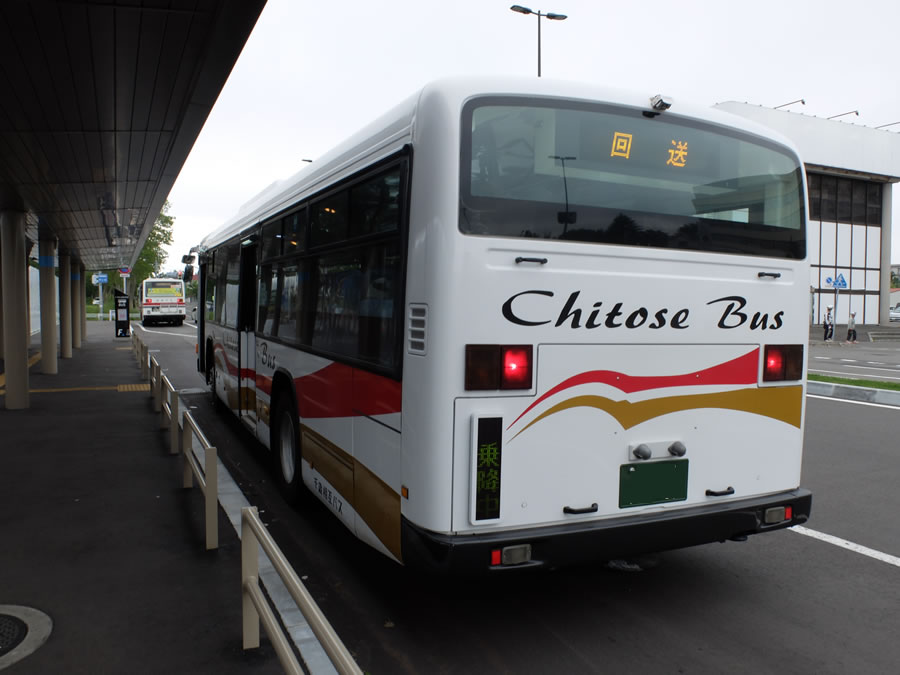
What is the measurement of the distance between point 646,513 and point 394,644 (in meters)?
1.63

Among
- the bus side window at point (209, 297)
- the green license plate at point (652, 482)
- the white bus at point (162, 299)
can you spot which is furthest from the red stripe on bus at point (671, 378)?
the white bus at point (162, 299)

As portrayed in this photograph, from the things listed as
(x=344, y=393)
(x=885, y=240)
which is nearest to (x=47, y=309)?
(x=344, y=393)

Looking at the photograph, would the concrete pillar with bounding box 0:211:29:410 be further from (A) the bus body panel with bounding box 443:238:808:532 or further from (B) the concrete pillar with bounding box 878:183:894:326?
(B) the concrete pillar with bounding box 878:183:894:326

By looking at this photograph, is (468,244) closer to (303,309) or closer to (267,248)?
(303,309)

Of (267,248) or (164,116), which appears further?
(164,116)

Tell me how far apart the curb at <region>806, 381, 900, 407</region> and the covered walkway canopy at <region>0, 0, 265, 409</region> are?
12932mm

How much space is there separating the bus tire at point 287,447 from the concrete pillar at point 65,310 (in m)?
17.8

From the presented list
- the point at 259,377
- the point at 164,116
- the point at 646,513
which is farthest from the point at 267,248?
the point at 646,513

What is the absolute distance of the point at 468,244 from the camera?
11.5ft

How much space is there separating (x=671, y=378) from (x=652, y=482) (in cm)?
62

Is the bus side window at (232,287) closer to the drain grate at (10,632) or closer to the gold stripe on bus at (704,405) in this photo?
the drain grate at (10,632)

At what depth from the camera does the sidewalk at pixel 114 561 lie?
12.2 feet

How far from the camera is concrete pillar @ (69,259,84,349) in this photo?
2600 cm

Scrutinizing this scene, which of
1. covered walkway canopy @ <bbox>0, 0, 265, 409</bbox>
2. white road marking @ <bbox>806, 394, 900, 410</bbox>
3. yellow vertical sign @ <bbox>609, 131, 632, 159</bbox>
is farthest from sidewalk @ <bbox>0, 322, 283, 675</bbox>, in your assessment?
white road marking @ <bbox>806, 394, 900, 410</bbox>
